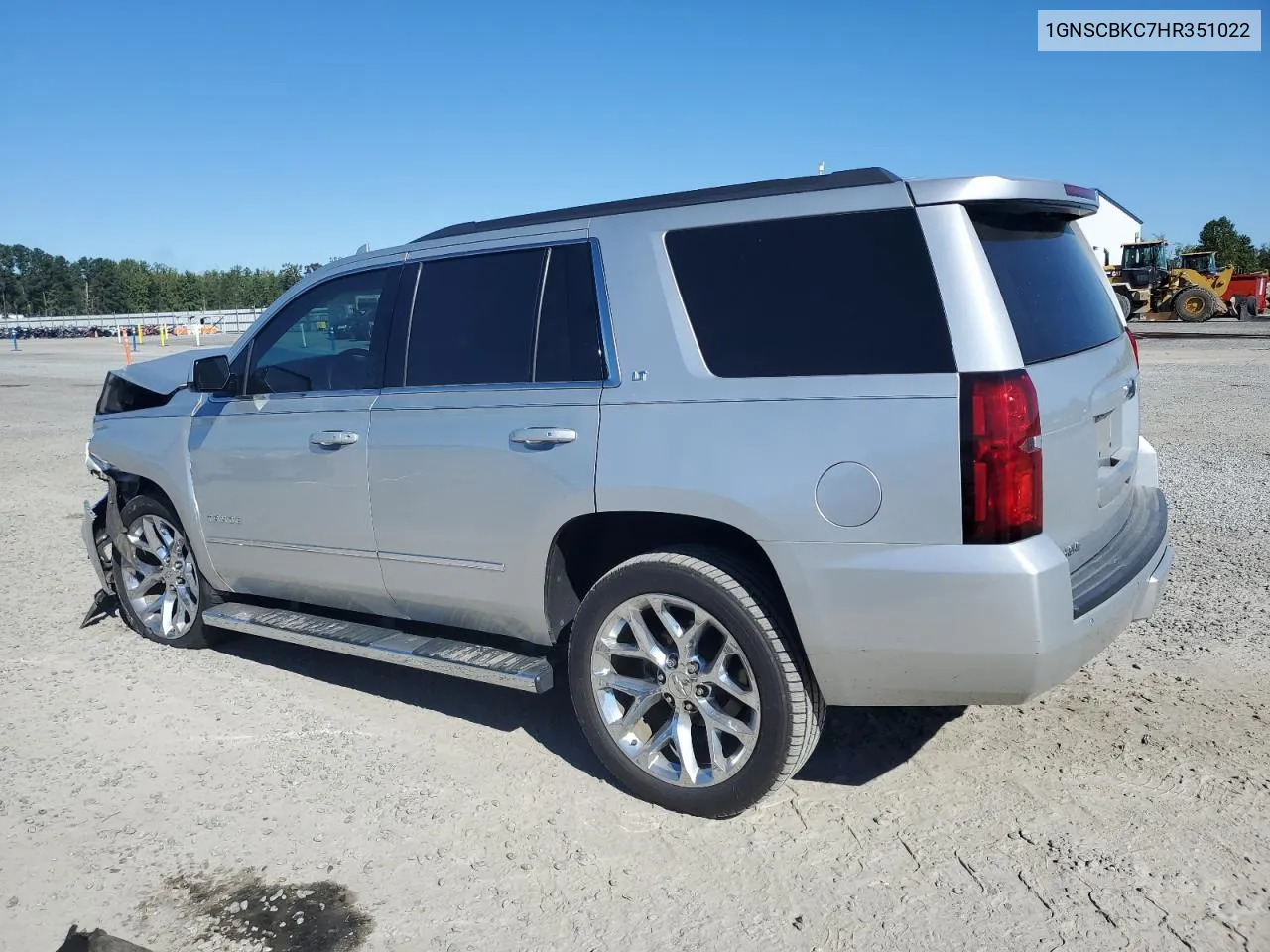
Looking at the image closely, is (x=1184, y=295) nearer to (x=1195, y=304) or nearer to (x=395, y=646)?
(x=1195, y=304)

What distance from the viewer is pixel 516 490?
3.82 metres

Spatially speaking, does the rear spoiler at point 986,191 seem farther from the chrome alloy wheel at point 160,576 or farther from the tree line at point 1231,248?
the tree line at point 1231,248

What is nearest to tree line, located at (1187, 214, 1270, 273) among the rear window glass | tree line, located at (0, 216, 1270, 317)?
the rear window glass

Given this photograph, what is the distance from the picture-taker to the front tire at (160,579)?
535 centimetres

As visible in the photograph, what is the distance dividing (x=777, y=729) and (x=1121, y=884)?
107cm

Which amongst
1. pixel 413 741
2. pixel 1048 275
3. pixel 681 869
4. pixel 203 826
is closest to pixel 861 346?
pixel 1048 275

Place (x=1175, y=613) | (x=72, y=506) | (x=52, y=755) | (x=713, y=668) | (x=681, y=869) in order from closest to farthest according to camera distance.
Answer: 1. (x=681, y=869)
2. (x=713, y=668)
3. (x=52, y=755)
4. (x=1175, y=613)
5. (x=72, y=506)

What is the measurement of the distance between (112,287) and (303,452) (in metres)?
171

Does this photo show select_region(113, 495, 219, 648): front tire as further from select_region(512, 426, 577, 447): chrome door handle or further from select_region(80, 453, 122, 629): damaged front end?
select_region(512, 426, 577, 447): chrome door handle

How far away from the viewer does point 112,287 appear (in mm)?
155000

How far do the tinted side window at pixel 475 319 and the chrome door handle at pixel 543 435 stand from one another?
0.85 feet

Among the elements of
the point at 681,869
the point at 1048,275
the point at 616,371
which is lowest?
the point at 681,869

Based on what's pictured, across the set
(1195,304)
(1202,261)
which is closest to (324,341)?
(1195,304)

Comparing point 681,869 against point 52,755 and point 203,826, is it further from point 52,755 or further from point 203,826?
point 52,755
